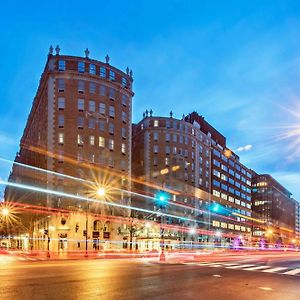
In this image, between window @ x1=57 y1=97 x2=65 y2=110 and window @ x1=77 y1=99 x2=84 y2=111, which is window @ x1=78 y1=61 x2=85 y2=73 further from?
window @ x1=57 y1=97 x2=65 y2=110

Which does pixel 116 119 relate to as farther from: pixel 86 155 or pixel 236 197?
pixel 236 197

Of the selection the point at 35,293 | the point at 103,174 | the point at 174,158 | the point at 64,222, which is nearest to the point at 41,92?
the point at 103,174

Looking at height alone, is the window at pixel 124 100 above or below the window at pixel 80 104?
above

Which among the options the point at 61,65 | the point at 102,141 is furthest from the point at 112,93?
the point at 61,65

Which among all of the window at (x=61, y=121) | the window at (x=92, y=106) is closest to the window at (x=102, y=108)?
the window at (x=92, y=106)

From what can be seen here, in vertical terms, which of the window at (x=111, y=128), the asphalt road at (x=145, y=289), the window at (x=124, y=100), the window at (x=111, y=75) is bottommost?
the asphalt road at (x=145, y=289)

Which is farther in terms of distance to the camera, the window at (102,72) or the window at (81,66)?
the window at (102,72)

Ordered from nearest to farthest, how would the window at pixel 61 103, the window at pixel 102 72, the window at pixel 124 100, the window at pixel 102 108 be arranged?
the window at pixel 61 103 → the window at pixel 102 108 → the window at pixel 102 72 → the window at pixel 124 100

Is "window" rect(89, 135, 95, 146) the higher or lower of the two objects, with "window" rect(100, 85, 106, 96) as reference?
lower

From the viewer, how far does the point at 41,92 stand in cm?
7538

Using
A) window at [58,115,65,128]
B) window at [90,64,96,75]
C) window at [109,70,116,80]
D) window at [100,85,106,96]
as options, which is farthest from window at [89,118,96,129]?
window at [109,70,116,80]

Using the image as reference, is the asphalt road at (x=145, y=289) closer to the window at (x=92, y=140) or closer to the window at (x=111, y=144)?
the window at (x=92, y=140)

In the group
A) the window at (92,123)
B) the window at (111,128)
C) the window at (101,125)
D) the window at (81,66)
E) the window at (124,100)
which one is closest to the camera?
the window at (92,123)

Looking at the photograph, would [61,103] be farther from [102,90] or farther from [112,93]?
[112,93]
